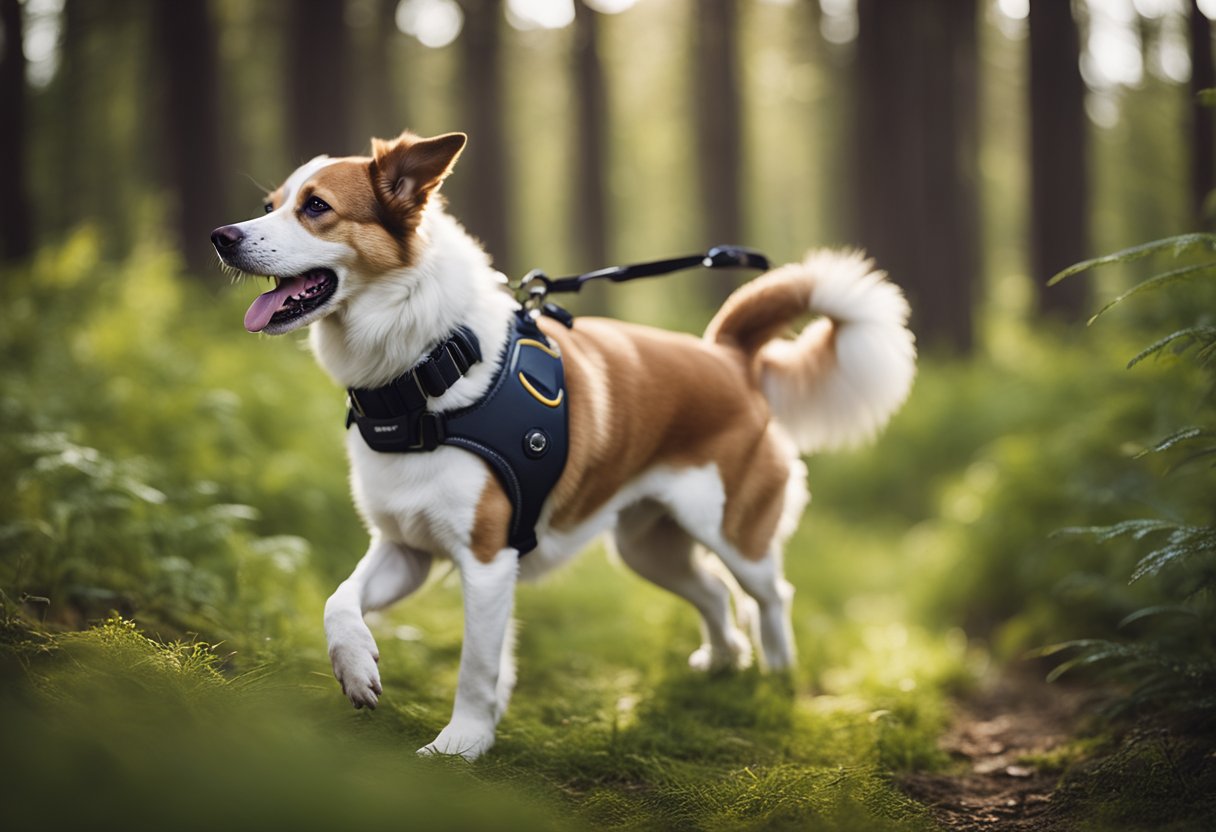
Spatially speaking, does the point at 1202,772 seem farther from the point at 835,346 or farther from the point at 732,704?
the point at 835,346

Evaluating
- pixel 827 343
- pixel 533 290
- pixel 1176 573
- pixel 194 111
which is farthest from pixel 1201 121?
pixel 194 111

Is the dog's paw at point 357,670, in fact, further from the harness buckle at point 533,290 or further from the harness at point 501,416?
the harness buckle at point 533,290

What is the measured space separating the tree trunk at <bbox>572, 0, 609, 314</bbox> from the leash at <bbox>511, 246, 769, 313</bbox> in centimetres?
1194

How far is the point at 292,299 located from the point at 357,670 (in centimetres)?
121

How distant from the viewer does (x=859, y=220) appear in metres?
15.1

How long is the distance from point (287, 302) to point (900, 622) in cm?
469

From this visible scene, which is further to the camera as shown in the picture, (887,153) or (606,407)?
(887,153)

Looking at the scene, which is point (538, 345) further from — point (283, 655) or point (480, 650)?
point (283, 655)

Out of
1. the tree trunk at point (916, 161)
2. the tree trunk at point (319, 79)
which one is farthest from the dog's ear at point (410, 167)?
the tree trunk at point (916, 161)

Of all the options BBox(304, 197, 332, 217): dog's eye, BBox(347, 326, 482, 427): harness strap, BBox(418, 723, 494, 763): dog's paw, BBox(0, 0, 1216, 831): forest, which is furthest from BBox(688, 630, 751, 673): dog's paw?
BBox(304, 197, 332, 217): dog's eye

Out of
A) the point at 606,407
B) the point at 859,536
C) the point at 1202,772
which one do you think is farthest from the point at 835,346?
the point at 859,536

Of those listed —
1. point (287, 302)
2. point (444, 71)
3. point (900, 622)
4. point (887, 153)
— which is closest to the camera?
point (287, 302)

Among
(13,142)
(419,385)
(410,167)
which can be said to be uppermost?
(13,142)

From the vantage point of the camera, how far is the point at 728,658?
457 cm
